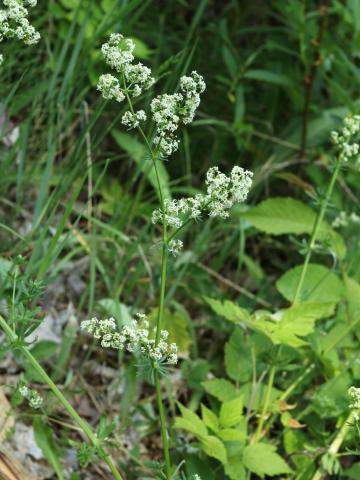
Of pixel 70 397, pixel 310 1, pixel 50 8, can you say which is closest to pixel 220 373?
pixel 70 397

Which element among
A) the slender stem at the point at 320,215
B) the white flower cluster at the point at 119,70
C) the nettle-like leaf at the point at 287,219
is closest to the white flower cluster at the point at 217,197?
the white flower cluster at the point at 119,70

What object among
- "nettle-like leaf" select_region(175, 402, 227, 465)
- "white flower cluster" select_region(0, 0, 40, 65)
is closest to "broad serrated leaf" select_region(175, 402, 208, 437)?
"nettle-like leaf" select_region(175, 402, 227, 465)

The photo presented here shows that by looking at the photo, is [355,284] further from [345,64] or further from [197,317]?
[345,64]

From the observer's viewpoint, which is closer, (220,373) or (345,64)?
(220,373)

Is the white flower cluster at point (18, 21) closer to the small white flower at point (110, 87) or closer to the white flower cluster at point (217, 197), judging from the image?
the small white flower at point (110, 87)

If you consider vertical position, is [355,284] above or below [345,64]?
below

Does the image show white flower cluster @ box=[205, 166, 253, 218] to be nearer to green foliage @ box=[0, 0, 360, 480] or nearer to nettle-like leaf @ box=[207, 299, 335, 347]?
green foliage @ box=[0, 0, 360, 480]
